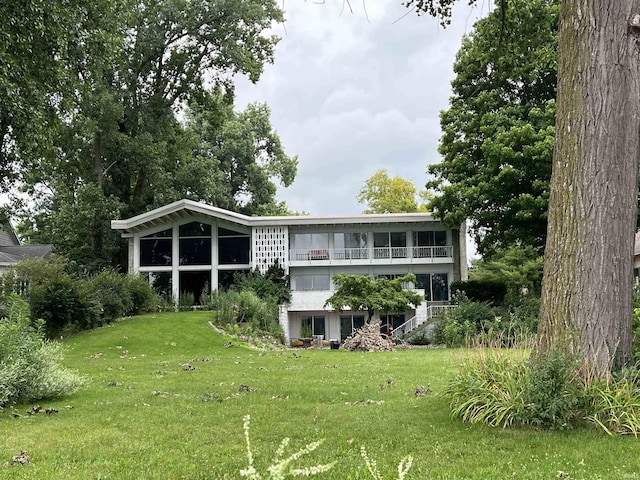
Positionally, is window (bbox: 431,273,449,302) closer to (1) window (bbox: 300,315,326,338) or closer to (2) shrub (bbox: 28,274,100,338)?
(1) window (bbox: 300,315,326,338)

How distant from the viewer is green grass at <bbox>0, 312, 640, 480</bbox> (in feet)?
15.0

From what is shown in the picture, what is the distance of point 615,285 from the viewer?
610 cm

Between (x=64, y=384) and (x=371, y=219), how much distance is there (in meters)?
23.5

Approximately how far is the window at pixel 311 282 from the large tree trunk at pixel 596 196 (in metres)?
25.0

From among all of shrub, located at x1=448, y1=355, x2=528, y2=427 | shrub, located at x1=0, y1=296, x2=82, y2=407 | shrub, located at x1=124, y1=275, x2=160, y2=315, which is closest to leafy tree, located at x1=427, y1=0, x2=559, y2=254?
shrub, located at x1=124, y1=275, x2=160, y2=315

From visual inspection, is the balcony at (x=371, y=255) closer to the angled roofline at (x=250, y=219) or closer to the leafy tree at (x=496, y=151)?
the angled roofline at (x=250, y=219)

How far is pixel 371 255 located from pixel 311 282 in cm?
370

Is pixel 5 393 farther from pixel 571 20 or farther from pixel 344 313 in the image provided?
pixel 344 313

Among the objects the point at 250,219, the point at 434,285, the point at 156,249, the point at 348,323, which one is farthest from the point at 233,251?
the point at 434,285

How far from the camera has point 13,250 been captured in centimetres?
3538

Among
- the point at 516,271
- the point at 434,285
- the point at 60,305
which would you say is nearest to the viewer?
the point at 60,305

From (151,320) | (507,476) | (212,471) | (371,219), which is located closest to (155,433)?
(212,471)

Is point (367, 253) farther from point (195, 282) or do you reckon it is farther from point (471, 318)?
point (471, 318)

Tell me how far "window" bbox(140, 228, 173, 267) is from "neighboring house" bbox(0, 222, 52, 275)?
604 centimetres
